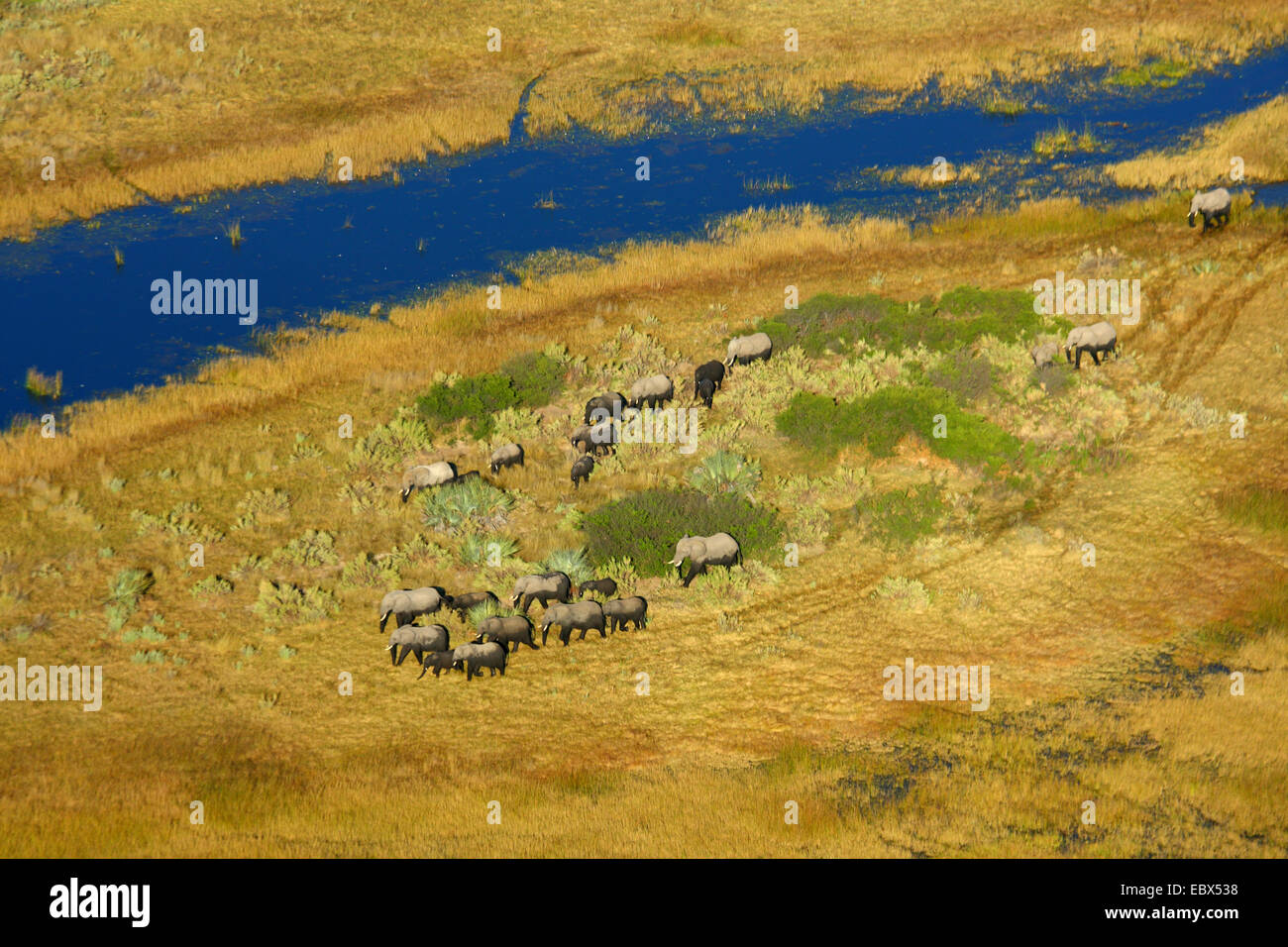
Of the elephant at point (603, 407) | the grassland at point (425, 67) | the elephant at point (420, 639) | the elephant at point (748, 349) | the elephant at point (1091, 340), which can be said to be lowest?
the elephant at point (420, 639)

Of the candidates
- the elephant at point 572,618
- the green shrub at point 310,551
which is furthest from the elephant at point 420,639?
the green shrub at point 310,551

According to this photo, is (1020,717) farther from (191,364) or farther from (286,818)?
(191,364)

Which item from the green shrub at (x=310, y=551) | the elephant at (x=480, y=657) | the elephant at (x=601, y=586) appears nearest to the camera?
the elephant at (x=480, y=657)

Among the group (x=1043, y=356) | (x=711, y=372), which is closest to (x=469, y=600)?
(x=711, y=372)

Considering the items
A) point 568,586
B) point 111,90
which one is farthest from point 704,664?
point 111,90

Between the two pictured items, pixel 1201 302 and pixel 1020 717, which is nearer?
pixel 1020 717

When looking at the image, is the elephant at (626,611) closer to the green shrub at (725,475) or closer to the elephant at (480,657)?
the elephant at (480,657)
